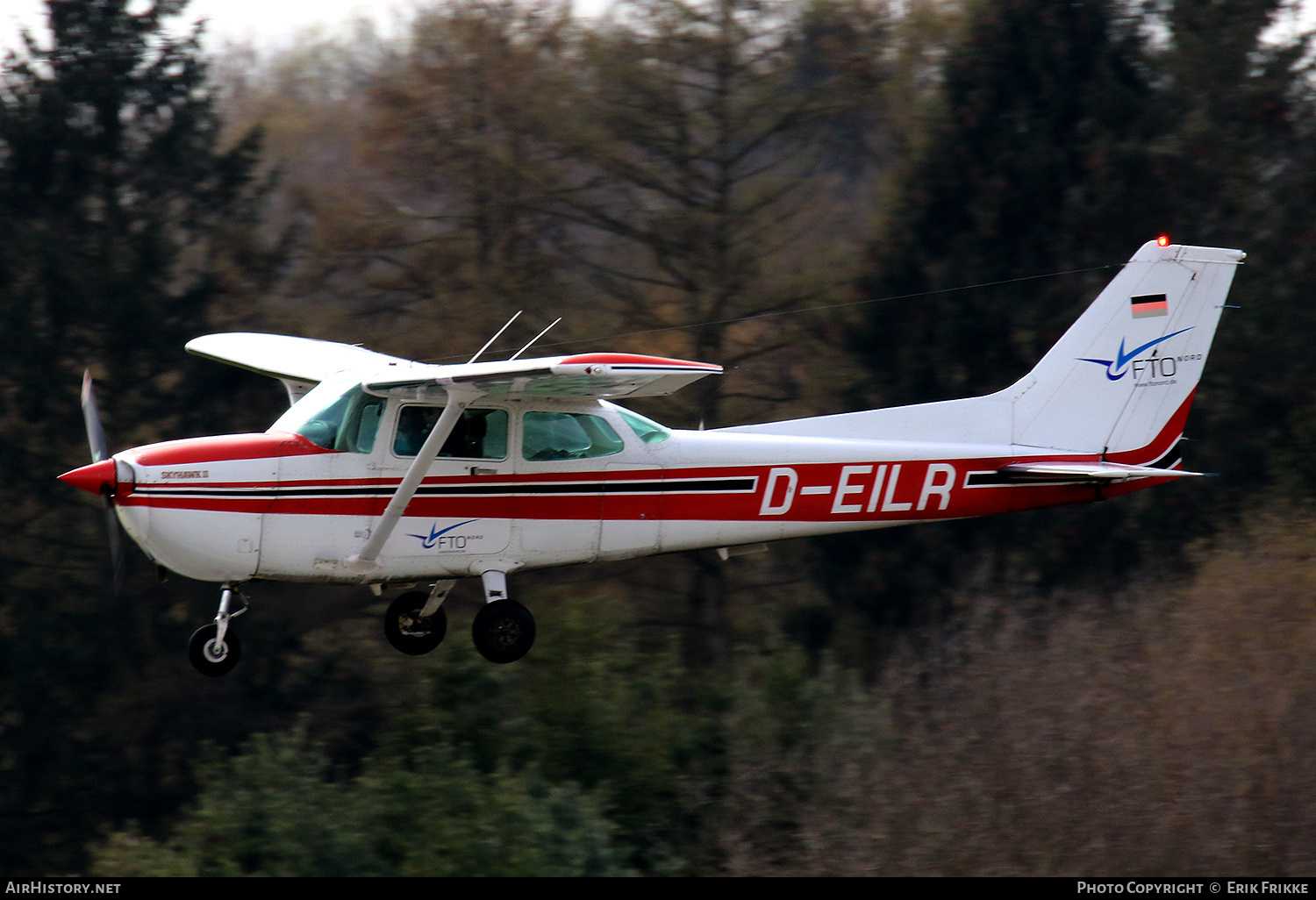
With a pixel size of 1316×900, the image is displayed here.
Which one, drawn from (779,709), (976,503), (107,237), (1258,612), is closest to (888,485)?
(976,503)

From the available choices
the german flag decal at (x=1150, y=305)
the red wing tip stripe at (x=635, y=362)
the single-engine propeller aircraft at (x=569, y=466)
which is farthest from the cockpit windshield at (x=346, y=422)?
the german flag decal at (x=1150, y=305)

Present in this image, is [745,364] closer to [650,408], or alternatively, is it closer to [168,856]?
[650,408]

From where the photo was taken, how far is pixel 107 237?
26719 millimetres

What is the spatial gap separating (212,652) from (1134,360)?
7.46 metres

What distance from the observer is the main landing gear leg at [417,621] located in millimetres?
10758

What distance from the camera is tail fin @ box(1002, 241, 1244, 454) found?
11852mm

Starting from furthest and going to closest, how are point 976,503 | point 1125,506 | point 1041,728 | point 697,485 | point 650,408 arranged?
point 1125,506
point 650,408
point 1041,728
point 976,503
point 697,485

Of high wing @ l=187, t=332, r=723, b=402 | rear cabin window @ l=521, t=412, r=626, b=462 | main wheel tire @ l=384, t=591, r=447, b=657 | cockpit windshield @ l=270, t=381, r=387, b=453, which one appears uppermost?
high wing @ l=187, t=332, r=723, b=402

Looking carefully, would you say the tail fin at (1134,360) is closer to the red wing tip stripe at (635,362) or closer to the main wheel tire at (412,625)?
the red wing tip stripe at (635,362)

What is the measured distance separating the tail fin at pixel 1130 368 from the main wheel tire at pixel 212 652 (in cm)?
519

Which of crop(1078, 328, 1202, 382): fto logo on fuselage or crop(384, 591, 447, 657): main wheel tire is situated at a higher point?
crop(1078, 328, 1202, 382): fto logo on fuselage

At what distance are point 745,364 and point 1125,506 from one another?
722 centimetres

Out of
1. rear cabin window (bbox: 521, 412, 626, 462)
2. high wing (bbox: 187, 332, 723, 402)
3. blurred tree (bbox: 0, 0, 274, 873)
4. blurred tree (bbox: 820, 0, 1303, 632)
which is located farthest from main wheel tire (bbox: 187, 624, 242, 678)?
blurred tree (bbox: 820, 0, 1303, 632)

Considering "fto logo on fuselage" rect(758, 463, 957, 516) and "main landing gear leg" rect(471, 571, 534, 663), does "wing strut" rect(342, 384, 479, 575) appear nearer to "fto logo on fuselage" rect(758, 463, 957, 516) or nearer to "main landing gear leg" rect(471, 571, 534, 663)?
"main landing gear leg" rect(471, 571, 534, 663)
